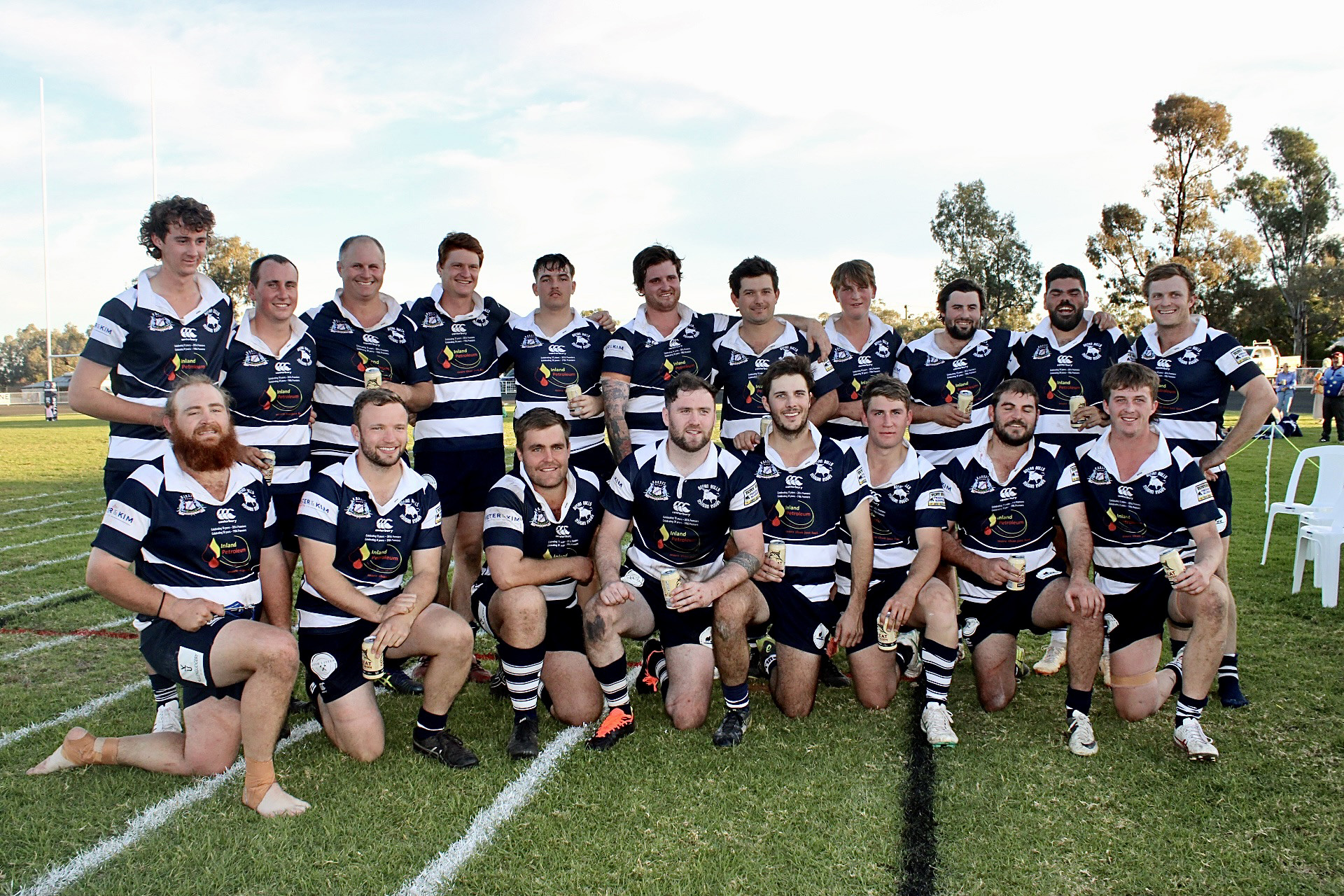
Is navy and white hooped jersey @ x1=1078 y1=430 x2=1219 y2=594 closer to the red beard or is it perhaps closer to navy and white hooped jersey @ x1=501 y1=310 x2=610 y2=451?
navy and white hooped jersey @ x1=501 y1=310 x2=610 y2=451

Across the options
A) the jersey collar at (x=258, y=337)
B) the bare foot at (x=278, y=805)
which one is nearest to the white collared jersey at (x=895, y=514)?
the bare foot at (x=278, y=805)

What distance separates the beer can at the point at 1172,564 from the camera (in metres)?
3.94

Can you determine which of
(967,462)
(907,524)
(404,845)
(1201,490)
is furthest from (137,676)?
(1201,490)

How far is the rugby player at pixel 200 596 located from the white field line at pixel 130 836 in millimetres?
95

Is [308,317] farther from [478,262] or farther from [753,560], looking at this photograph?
[753,560]

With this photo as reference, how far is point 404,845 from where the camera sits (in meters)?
3.19

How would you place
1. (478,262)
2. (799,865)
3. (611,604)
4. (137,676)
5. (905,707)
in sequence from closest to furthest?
(799,865) → (611,604) → (905,707) → (137,676) → (478,262)

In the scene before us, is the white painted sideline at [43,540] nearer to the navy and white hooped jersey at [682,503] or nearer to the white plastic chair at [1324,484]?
the navy and white hooped jersey at [682,503]

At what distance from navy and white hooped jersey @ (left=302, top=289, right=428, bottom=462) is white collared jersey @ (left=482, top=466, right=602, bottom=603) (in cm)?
118

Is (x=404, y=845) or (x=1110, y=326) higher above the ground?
(x=1110, y=326)

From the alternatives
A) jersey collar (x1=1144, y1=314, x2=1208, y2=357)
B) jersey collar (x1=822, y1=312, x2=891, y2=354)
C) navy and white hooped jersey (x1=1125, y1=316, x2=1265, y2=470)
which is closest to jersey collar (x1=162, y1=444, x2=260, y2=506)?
jersey collar (x1=822, y1=312, x2=891, y2=354)

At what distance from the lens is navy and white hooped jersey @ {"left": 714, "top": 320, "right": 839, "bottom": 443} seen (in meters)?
5.54

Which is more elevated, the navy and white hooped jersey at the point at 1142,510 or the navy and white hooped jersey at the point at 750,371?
the navy and white hooped jersey at the point at 750,371

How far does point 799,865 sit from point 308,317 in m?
4.03
